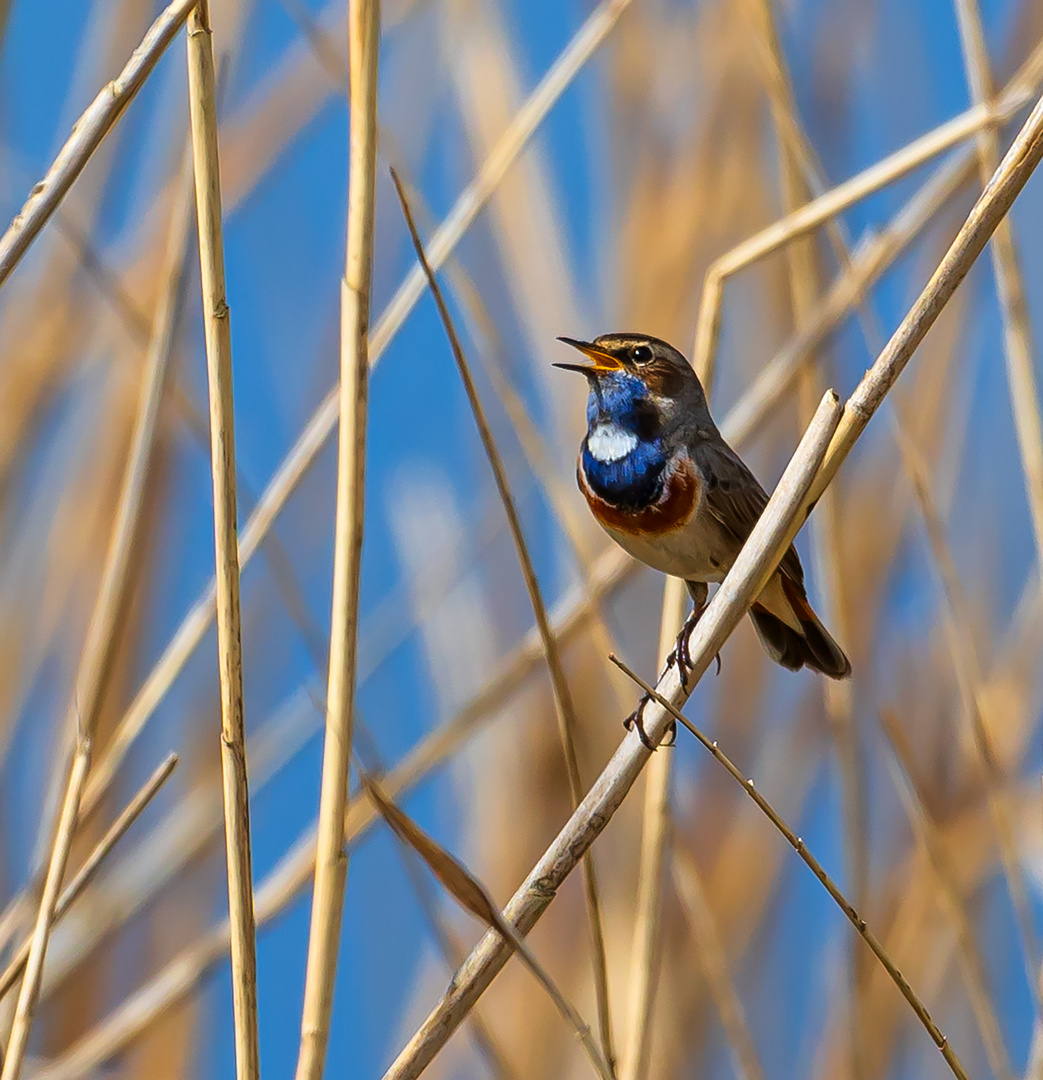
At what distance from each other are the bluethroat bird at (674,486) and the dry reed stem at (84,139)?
29.8 inches

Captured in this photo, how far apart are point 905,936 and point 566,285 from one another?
3.85 ft

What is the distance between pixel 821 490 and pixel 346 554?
419mm

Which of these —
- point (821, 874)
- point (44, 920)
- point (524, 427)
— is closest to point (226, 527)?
point (44, 920)

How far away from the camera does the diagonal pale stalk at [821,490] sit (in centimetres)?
107

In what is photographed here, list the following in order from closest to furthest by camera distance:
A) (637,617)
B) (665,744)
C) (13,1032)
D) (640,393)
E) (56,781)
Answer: (13,1032)
(665,744)
(56,781)
(640,393)
(637,617)

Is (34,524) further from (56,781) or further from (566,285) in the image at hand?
(566,285)

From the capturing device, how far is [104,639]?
1388mm

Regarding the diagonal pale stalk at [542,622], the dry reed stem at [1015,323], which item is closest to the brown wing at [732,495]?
the dry reed stem at [1015,323]

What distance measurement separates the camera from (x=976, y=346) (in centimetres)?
219

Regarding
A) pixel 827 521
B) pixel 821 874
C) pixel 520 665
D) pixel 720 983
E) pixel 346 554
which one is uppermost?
pixel 827 521

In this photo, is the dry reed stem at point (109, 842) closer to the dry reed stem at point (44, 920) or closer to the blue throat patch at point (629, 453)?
the dry reed stem at point (44, 920)

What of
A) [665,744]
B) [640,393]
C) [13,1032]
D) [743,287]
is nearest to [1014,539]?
[743,287]

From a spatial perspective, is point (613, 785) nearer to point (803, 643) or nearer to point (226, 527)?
point (226, 527)

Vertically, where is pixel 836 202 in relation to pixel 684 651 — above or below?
above
